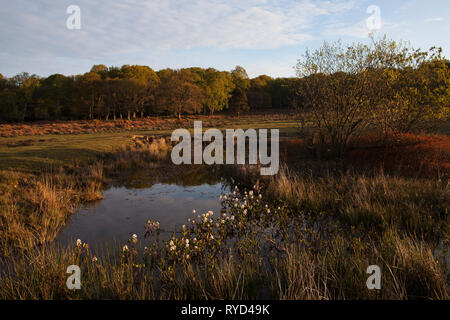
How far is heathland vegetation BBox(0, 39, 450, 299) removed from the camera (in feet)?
15.0

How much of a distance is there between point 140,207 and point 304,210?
19.6ft

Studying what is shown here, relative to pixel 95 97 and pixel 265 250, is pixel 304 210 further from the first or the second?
pixel 95 97

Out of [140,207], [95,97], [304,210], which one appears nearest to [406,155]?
[304,210]

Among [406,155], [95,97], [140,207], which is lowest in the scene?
[140,207]

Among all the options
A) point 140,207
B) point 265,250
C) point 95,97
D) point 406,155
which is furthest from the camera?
point 95,97

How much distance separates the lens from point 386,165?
41.8ft

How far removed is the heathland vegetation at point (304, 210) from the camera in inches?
180

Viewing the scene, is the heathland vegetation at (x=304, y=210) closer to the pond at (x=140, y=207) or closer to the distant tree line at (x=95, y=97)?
the pond at (x=140, y=207)

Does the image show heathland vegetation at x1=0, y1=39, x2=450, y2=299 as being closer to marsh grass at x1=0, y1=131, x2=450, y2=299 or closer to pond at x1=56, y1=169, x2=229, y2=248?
marsh grass at x1=0, y1=131, x2=450, y2=299

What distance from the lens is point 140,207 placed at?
10148mm

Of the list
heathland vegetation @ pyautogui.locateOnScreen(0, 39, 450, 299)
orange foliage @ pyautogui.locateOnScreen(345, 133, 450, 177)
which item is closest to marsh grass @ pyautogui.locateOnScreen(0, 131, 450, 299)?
heathland vegetation @ pyautogui.locateOnScreen(0, 39, 450, 299)
